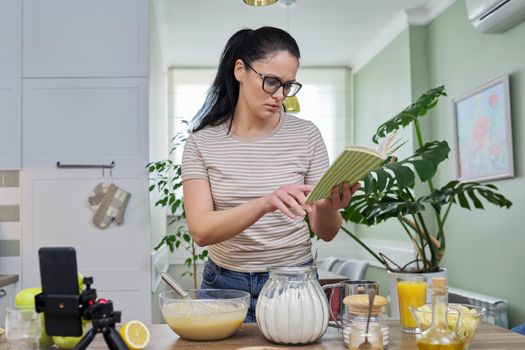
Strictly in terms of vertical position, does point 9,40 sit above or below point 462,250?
above

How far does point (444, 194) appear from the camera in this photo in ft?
9.27

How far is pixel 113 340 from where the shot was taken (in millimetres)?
932

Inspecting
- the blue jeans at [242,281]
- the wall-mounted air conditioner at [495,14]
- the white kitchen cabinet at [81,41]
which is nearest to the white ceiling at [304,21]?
the wall-mounted air conditioner at [495,14]

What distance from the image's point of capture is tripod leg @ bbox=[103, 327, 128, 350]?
93 centimetres

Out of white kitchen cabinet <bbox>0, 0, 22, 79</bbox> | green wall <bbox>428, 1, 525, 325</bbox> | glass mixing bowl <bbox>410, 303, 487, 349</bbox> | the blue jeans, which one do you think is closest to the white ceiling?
green wall <bbox>428, 1, 525, 325</bbox>

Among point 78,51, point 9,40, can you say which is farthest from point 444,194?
point 9,40

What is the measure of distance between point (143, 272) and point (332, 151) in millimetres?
3836

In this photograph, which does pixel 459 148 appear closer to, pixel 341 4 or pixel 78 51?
pixel 341 4

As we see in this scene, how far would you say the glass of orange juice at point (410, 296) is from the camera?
4.36 ft

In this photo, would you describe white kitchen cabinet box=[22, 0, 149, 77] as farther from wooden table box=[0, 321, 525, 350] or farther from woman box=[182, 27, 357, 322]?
wooden table box=[0, 321, 525, 350]

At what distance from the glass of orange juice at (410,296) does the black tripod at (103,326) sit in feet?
2.13

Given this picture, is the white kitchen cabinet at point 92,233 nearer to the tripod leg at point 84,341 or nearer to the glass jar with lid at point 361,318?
the glass jar with lid at point 361,318

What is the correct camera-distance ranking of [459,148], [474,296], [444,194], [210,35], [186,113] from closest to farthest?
[444,194] < [474,296] < [459,148] < [210,35] < [186,113]

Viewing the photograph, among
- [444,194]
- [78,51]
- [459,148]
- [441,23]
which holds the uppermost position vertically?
[441,23]
